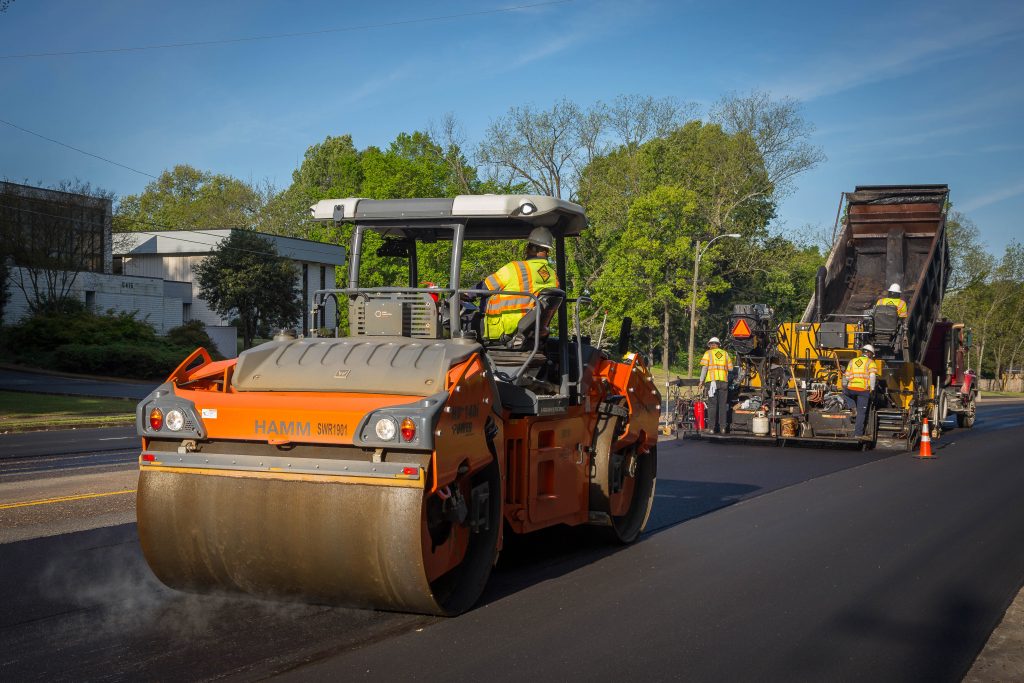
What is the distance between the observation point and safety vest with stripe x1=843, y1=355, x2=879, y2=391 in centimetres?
1736

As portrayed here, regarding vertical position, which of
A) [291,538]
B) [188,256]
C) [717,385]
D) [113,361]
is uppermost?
[188,256]

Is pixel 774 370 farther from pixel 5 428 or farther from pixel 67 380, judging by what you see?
pixel 67 380

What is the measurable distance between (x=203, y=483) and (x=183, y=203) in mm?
92299

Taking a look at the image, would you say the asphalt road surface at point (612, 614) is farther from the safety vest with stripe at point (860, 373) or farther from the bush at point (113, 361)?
the bush at point (113, 361)

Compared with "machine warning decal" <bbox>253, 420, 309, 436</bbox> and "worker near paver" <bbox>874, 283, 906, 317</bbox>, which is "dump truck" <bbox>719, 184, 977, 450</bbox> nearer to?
"worker near paver" <bbox>874, 283, 906, 317</bbox>

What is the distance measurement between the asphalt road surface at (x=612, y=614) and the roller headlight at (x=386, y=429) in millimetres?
1041

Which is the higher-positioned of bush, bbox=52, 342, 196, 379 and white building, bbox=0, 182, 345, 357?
white building, bbox=0, 182, 345, 357

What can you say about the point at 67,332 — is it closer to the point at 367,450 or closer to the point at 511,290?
the point at 511,290

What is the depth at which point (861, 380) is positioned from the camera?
17406mm

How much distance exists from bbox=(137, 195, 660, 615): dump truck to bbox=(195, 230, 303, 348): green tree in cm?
4391

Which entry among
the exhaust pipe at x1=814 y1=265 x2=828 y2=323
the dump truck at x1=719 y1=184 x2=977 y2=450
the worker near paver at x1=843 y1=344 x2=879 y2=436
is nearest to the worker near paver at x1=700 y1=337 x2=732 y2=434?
the dump truck at x1=719 y1=184 x2=977 y2=450

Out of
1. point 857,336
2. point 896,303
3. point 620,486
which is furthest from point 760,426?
point 620,486

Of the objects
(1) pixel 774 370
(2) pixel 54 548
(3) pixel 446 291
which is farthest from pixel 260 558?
(1) pixel 774 370

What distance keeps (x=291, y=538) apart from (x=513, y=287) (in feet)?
8.01
